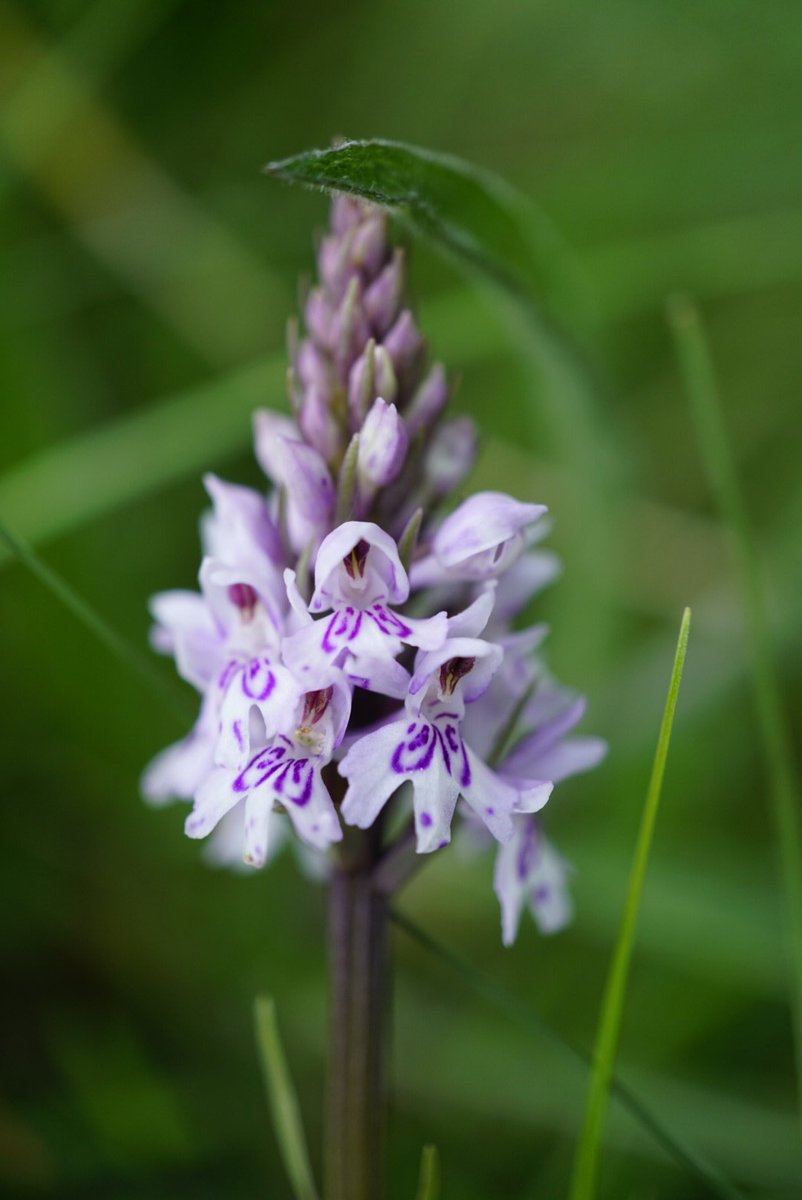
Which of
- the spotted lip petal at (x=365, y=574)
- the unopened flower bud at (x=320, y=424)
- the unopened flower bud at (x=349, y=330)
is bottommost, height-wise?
the spotted lip petal at (x=365, y=574)

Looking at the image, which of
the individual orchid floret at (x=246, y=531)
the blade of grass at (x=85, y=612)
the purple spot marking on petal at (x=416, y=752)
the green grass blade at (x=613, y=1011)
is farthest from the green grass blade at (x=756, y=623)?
the blade of grass at (x=85, y=612)

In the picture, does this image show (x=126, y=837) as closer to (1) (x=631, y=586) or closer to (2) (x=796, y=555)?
(1) (x=631, y=586)

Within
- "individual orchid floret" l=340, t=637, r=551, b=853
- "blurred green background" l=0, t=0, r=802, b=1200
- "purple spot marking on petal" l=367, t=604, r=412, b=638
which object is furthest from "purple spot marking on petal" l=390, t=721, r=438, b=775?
"blurred green background" l=0, t=0, r=802, b=1200

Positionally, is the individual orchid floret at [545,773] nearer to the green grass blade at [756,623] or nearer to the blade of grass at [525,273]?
the green grass blade at [756,623]

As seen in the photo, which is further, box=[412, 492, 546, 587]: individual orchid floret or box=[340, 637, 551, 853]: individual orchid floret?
box=[412, 492, 546, 587]: individual orchid floret

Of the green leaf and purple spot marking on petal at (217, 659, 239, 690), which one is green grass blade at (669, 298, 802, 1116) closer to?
the green leaf

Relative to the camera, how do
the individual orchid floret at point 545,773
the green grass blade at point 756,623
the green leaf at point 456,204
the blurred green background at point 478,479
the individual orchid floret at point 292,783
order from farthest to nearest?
the blurred green background at point 478,479 < the green grass blade at point 756,623 < the individual orchid floret at point 545,773 < the individual orchid floret at point 292,783 < the green leaf at point 456,204
